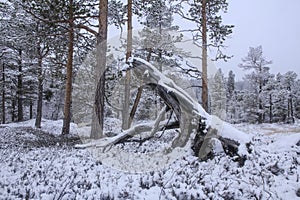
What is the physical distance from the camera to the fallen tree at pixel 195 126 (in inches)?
242

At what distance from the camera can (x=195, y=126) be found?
6.82m

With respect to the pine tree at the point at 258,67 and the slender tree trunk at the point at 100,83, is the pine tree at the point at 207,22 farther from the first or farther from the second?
the pine tree at the point at 258,67

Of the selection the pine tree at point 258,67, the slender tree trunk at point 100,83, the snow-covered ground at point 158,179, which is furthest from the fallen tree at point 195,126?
the pine tree at point 258,67

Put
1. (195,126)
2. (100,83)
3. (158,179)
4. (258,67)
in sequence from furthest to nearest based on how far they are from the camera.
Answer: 1. (258,67)
2. (100,83)
3. (195,126)
4. (158,179)

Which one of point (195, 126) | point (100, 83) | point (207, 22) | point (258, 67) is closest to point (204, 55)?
point (207, 22)

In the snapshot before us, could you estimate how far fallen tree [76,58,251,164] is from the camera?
242 inches

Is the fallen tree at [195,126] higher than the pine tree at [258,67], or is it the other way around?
the pine tree at [258,67]

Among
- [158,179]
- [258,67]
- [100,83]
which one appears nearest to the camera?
[158,179]

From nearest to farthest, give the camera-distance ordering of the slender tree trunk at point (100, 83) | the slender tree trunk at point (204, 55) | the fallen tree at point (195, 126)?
the fallen tree at point (195, 126), the slender tree trunk at point (100, 83), the slender tree trunk at point (204, 55)

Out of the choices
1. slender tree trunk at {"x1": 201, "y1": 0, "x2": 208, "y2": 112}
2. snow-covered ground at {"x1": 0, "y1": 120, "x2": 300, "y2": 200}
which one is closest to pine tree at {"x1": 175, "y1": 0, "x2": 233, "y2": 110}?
slender tree trunk at {"x1": 201, "y1": 0, "x2": 208, "y2": 112}

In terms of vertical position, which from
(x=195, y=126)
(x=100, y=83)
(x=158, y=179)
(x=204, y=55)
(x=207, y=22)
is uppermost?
(x=207, y=22)

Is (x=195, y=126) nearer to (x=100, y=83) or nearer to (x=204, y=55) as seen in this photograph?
(x=100, y=83)

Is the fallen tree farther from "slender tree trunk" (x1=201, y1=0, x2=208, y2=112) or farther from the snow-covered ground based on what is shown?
"slender tree trunk" (x1=201, y1=0, x2=208, y2=112)

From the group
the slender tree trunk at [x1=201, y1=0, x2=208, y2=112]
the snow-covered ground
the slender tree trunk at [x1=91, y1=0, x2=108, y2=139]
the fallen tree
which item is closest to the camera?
the snow-covered ground
